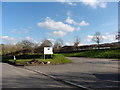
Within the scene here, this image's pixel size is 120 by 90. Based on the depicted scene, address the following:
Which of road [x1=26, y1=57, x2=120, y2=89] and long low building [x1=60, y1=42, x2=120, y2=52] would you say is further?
long low building [x1=60, y1=42, x2=120, y2=52]

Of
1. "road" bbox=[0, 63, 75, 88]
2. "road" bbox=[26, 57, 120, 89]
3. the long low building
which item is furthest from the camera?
the long low building

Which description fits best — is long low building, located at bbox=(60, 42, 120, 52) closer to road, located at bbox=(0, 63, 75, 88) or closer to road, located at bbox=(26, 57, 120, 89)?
road, located at bbox=(26, 57, 120, 89)

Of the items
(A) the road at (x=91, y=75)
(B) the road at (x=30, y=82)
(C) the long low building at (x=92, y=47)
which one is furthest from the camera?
(C) the long low building at (x=92, y=47)

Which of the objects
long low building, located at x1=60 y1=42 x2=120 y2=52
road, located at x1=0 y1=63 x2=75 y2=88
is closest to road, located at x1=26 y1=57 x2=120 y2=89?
road, located at x1=0 y1=63 x2=75 y2=88

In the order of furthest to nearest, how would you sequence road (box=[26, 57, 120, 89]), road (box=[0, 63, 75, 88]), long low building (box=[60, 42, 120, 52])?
long low building (box=[60, 42, 120, 52]) < road (box=[26, 57, 120, 89]) < road (box=[0, 63, 75, 88])

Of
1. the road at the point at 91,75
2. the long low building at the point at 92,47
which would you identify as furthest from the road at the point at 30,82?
the long low building at the point at 92,47

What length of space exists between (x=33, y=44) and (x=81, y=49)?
52.8 feet

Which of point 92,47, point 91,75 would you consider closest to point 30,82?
point 91,75

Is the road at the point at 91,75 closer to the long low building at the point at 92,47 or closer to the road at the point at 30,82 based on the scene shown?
the road at the point at 30,82

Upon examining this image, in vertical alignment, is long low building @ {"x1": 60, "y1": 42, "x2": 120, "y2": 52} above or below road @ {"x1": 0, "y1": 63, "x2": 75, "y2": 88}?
above

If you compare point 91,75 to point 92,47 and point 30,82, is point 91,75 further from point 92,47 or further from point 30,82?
point 92,47

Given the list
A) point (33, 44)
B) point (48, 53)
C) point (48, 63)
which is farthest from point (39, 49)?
point (48, 63)

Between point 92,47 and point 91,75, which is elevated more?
point 92,47

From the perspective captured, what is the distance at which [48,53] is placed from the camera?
1024 inches
